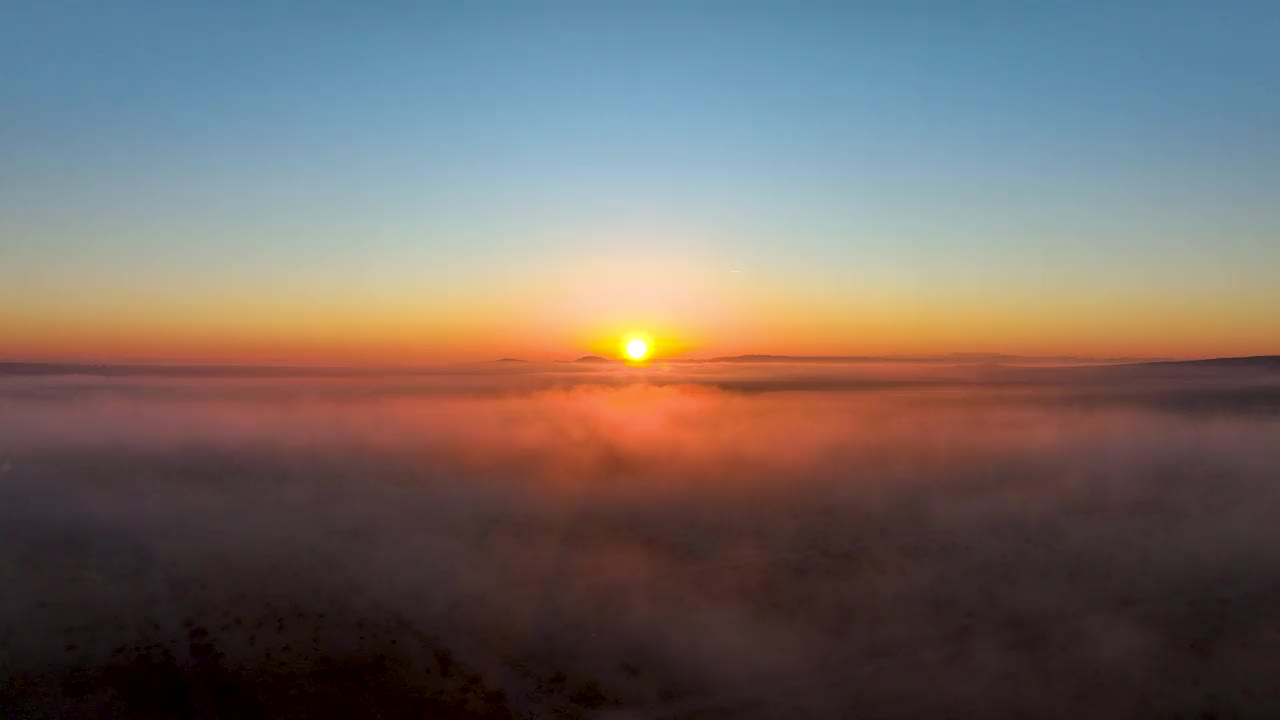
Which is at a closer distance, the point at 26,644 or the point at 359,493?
the point at 26,644

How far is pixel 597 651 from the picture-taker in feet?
86.0

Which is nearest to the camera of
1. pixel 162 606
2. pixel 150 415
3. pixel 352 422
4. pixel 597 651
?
pixel 597 651

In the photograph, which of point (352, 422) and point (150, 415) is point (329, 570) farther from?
point (150, 415)

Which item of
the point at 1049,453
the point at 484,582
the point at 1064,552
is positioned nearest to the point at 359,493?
the point at 484,582

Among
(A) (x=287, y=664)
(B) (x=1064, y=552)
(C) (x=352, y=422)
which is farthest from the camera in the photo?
(C) (x=352, y=422)

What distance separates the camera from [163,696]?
22.1m

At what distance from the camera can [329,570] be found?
3588 centimetres

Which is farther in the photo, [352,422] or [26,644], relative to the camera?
[352,422]

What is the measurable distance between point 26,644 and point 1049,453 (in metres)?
96.0

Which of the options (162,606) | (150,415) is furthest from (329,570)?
(150,415)

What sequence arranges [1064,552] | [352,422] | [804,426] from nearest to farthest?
[1064,552] → [804,426] → [352,422]

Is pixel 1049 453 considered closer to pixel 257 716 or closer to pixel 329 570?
pixel 329 570

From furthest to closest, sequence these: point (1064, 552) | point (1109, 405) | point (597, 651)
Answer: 1. point (1109, 405)
2. point (1064, 552)
3. point (597, 651)

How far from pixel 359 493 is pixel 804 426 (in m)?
89.9
